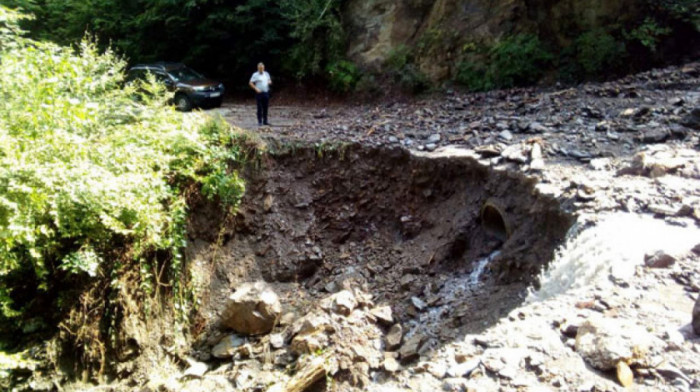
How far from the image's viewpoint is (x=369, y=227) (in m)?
9.36

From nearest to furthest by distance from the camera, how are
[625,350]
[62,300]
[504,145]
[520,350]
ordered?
[625,350] < [520,350] < [62,300] < [504,145]

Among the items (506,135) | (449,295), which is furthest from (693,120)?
(449,295)

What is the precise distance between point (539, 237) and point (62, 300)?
7.19 metres

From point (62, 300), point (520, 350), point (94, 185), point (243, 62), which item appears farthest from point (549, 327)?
point (243, 62)

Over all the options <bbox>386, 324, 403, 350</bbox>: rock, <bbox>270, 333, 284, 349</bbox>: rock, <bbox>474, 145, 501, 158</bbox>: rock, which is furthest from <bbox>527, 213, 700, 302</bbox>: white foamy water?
<bbox>270, 333, 284, 349</bbox>: rock

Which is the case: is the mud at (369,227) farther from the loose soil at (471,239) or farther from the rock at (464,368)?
the rock at (464,368)

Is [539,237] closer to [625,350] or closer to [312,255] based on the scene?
[625,350]

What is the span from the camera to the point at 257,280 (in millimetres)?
8922

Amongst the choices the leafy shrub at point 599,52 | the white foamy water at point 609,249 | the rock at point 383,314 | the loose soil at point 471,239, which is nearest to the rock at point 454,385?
the loose soil at point 471,239

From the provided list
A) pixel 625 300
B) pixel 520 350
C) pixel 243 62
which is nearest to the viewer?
pixel 520 350

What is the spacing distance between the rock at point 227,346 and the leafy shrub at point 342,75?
9.38 m

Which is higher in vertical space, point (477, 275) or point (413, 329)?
point (477, 275)

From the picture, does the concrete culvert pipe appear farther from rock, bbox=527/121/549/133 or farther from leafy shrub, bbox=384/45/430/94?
leafy shrub, bbox=384/45/430/94

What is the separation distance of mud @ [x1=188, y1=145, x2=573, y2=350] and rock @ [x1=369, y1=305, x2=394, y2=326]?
0.24 metres
